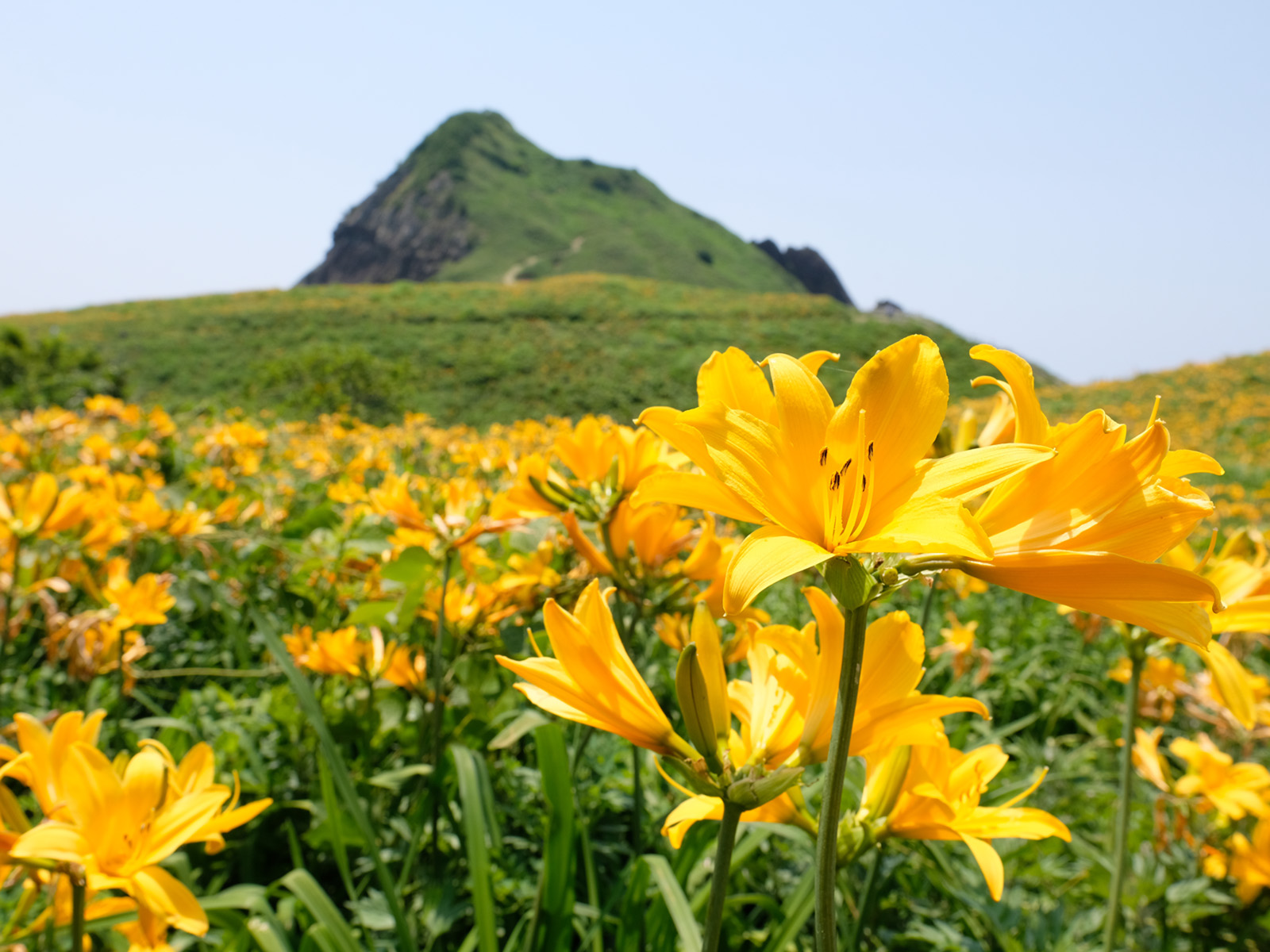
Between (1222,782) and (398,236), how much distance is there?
85.7 meters

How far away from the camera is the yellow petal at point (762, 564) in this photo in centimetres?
46

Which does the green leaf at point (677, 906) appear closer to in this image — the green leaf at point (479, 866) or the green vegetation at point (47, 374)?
the green leaf at point (479, 866)

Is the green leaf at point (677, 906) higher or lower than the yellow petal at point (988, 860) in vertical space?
lower

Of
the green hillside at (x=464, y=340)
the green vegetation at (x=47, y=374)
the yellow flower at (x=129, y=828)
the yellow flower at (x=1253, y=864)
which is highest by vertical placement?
the green hillside at (x=464, y=340)

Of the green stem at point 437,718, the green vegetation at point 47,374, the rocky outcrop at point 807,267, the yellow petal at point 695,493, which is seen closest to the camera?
the yellow petal at point 695,493

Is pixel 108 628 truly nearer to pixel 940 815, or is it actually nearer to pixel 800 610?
pixel 940 815

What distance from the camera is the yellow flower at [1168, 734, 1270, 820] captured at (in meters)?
1.47

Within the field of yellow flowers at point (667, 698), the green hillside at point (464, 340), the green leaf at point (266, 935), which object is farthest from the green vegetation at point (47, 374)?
the green leaf at point (266, 935)

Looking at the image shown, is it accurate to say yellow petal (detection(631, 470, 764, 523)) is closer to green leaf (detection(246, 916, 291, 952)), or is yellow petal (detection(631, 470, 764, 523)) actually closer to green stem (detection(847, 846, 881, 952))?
green stem (detection(847, 846, 881, 952))

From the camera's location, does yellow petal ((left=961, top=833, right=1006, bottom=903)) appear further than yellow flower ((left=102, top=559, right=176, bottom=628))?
No

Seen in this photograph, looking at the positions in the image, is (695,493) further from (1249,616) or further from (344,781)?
(344,781)

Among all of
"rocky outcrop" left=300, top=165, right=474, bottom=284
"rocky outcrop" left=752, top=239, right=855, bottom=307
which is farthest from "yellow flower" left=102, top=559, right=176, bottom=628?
"rocky outcrop" left=752, top=239, right=855, bottom=307

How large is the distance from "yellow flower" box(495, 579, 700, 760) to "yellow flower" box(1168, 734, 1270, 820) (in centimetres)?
151

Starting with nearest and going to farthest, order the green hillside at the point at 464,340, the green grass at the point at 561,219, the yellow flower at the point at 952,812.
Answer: the yellow flower at the point at 952,812, the green hillside at the point at 464,340, the green grass at the point at 561,219
